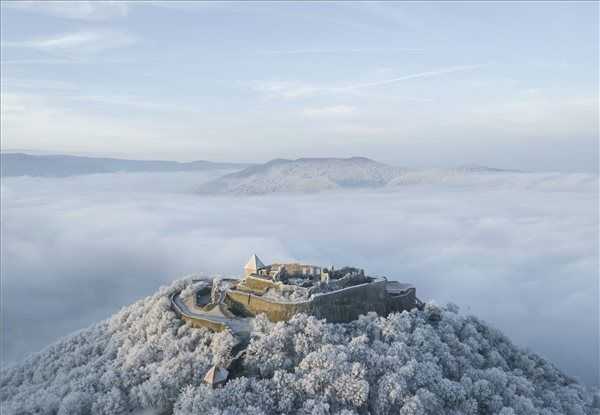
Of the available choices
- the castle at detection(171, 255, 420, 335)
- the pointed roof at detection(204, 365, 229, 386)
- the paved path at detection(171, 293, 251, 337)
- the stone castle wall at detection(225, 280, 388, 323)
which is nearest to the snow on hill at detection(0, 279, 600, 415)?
the pointed roof at detection(204, 365, 229, 386)

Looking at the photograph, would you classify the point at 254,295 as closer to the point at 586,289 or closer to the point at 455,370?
the point at 455,370

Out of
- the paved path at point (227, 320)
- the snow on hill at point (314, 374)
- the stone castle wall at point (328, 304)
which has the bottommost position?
the snow on hill at point (314, 374)

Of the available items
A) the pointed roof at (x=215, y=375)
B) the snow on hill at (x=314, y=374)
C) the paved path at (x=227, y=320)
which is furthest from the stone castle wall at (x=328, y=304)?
the pointed roof at (x=215, y=375)

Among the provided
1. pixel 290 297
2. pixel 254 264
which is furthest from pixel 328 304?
pixel 254 264

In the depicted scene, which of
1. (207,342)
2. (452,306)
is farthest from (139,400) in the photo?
(452,306)

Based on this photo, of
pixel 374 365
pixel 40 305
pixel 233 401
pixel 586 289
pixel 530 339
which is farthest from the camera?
pixel 586 289

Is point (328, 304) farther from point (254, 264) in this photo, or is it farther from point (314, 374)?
point (254, 264)

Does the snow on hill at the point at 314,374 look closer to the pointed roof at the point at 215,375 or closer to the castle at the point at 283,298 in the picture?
the pointed roof at the point at 215,375
